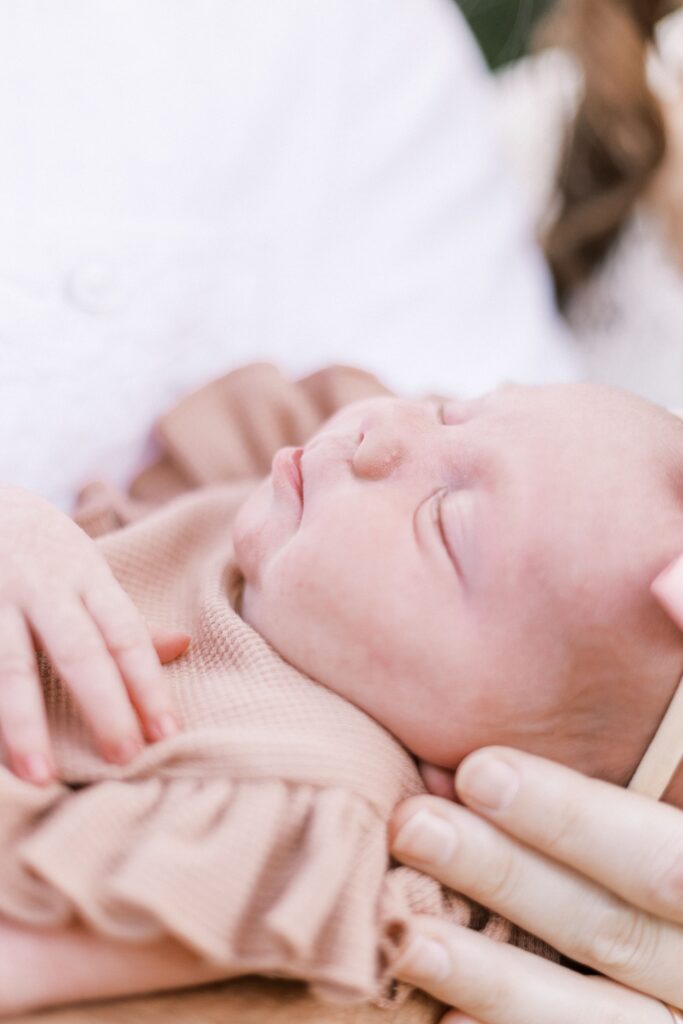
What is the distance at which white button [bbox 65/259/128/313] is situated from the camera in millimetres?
1011

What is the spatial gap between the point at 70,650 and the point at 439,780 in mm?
341

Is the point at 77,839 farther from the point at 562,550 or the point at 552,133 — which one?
the point at 552,133

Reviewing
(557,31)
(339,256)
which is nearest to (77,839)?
(339,256)

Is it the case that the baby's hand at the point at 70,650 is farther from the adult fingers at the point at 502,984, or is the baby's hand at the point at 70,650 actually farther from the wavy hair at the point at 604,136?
the wavy hair at the point at 604,136

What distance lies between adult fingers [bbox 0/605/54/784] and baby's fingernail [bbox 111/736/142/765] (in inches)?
1.8

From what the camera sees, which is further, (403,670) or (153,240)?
(153,240)

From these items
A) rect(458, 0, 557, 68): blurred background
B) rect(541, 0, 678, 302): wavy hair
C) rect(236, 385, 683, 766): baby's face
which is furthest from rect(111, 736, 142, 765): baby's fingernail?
rect(458, 0, 557, 68): blurred background

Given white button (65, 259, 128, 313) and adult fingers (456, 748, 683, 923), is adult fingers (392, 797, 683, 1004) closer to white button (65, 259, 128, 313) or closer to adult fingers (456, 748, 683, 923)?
adult fingers (456, 748, 683, 923)

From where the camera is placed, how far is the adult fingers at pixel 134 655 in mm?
709

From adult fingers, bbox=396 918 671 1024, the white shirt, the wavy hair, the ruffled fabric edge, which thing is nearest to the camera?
the ruffled fabric edge

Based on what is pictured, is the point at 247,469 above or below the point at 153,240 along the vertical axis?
below

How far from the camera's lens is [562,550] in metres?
0.77

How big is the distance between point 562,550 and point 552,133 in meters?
1.24

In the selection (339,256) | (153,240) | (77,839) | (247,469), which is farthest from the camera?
(339,256)
